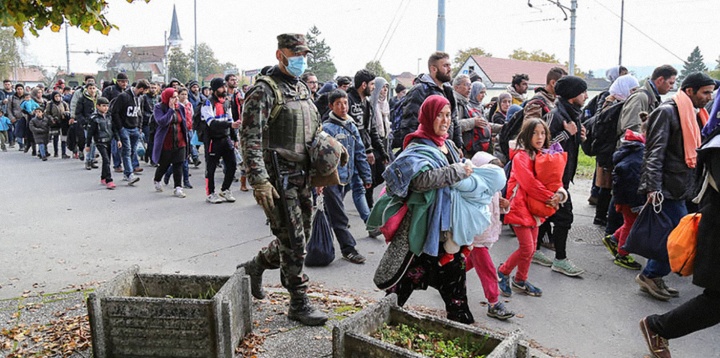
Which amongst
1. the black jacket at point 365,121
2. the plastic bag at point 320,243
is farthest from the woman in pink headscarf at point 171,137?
the plastic bag at point 320,243

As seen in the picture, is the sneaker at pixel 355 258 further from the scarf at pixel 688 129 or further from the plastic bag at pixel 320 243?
the scarf at pixel 688 129

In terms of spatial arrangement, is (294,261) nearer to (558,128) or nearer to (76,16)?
(76,16)

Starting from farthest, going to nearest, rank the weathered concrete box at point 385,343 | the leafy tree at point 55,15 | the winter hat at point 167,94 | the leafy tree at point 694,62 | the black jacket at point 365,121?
the leafy tree at point 694,62
the winter hat at point 167,94
the black jacket at point 365,121
the leafy tree at point 55,15
the weathered concrete box at point 385,343

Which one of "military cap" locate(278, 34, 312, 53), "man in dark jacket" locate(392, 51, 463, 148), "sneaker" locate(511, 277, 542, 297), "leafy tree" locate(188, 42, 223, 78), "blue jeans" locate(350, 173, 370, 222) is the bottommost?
"sneaker" locate(511, 277, 542, 297)

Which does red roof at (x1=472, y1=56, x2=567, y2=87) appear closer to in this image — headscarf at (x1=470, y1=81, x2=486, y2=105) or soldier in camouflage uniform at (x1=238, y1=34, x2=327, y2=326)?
headscarf at (x1=470, y1=81, x2=486, y2=105)

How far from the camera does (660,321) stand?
12.8 feet

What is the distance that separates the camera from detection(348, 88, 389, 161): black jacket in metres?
7.75

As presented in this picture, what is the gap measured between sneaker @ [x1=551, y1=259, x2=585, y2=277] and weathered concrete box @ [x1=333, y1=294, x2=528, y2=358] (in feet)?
9.71

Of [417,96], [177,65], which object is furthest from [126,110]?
[177,65]

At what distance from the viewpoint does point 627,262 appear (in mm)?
6266

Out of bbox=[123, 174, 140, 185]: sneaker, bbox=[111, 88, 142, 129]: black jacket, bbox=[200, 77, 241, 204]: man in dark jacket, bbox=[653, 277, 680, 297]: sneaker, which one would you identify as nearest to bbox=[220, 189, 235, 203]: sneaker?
bbox=[200, 77, 241, 204]: man in dark jacket

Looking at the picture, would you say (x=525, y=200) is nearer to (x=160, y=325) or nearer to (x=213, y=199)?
(x=160, y=325)

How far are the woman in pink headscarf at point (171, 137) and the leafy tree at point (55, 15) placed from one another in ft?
18.1

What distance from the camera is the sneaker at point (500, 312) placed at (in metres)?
4.67
